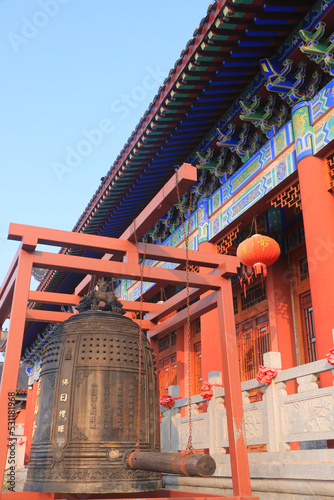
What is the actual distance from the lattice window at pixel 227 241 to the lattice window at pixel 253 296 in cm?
97

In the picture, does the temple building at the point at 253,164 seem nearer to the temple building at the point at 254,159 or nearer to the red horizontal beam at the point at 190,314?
the temple building at the point at 254,159

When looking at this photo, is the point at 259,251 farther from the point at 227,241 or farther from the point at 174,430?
the point at 174,430

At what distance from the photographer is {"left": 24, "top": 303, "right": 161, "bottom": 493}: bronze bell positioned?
11.6ft

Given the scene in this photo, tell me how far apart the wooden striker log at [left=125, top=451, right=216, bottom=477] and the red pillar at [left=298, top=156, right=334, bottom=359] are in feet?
Result: 8.58

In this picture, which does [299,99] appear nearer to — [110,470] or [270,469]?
[270,469]

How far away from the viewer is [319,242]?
17.6 feet

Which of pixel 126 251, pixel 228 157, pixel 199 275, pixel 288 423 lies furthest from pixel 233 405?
pixel 228 157

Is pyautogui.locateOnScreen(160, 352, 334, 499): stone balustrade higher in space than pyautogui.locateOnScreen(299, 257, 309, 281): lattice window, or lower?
lower

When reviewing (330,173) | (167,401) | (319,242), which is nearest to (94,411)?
(319,242)

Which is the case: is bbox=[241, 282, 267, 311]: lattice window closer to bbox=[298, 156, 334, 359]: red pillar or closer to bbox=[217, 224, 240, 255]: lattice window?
bbox=[217, 224, 240, 255]: lattice window

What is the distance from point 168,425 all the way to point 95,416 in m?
3.40

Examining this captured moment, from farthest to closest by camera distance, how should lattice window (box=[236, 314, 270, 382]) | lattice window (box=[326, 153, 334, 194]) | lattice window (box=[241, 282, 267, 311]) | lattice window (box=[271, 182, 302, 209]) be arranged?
lattice window (box=[241, 282, 267, 311]) < lattice window (box=[236, 314, 270, 382]) < lattice window (box=[271, 182, 302, 209]) < lattice window (box=[326, 153, 334, 194])

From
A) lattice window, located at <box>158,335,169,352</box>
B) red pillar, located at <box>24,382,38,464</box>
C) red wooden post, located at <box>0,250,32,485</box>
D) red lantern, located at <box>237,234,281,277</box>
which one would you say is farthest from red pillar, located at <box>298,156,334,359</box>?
red pillar, located at <box>24,382,38,464</box>

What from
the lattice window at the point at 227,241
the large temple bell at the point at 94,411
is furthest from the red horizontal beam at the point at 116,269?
the lattice window at the point at 227,241
